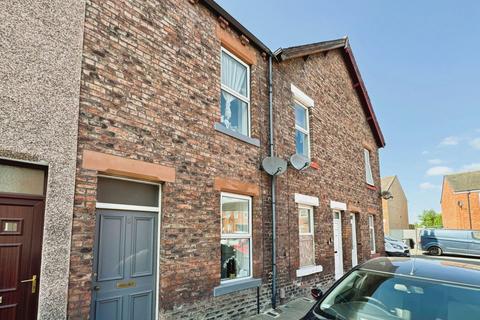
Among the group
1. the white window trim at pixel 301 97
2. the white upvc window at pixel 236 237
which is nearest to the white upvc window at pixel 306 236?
the white upvc window at pixel 236 237

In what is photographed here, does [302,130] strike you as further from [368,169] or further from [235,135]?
[368,169]

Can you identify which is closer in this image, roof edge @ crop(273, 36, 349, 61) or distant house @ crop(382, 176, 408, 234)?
roof edge @ crop(273, 36, 349, 61)

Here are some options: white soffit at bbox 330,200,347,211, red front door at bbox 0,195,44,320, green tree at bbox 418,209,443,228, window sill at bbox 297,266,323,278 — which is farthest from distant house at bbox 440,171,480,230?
red front door at bbox 0,195,44,320

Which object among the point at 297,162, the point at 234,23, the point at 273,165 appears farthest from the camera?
the point at 297,162

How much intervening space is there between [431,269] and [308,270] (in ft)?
19.0

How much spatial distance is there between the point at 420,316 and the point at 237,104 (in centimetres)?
570

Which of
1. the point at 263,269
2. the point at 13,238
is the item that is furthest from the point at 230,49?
the point at 13,238

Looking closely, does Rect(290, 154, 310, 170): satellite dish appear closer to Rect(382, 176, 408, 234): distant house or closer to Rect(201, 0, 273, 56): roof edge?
Rect(201, 0, 273, 56): roof edge

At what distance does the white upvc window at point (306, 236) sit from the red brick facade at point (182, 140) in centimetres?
43

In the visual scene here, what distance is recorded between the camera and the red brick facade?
4.75 metres

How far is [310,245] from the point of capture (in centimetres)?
972

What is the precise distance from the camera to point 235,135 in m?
7.22

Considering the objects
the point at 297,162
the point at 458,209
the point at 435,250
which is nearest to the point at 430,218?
the point at 458,209

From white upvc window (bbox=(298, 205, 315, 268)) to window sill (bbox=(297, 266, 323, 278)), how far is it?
0.14 metres
